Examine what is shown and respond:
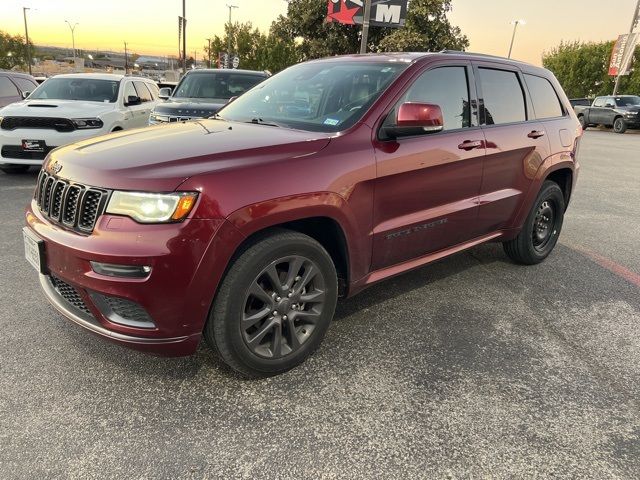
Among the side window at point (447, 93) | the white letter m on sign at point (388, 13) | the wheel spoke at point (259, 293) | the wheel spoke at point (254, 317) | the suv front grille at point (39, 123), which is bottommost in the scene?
the wheel spoke at point (254, 317)

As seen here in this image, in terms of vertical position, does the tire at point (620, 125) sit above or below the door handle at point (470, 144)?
below

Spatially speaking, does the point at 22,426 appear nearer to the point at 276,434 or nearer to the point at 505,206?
the point at 276,434

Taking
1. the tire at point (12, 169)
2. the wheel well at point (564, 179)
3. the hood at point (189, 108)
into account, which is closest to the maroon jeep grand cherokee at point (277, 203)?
the wheel well at point (564, 179)

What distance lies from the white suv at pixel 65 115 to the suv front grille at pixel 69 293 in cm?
539

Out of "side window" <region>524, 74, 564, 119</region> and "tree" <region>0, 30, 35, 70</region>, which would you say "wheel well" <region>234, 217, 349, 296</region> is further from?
"tree" <region>0, 30, 35, 70</region>

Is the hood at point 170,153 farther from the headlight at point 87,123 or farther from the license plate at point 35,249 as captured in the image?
the headlight at point 87,123

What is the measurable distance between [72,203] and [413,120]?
72.5 inches

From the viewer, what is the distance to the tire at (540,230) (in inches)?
175

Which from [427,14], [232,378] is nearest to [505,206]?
[232,378]

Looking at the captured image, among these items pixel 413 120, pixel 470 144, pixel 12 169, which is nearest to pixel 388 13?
pixel 12 169

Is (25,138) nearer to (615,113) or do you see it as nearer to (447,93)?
(447,93)

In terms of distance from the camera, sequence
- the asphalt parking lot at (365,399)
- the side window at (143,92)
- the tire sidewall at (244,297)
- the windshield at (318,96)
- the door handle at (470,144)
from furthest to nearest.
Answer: the side window at (143,92)
the door handle at (470,144)
the windshield at (318,96)
the tire sidewall at (244,297)
the asphalt parking lot at (365,399)

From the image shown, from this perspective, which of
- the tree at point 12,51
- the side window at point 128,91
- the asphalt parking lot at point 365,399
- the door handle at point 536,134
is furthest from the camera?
the tree at point 12,51

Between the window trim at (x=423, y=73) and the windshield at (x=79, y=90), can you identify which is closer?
the window trim at (x=423, y=73)
